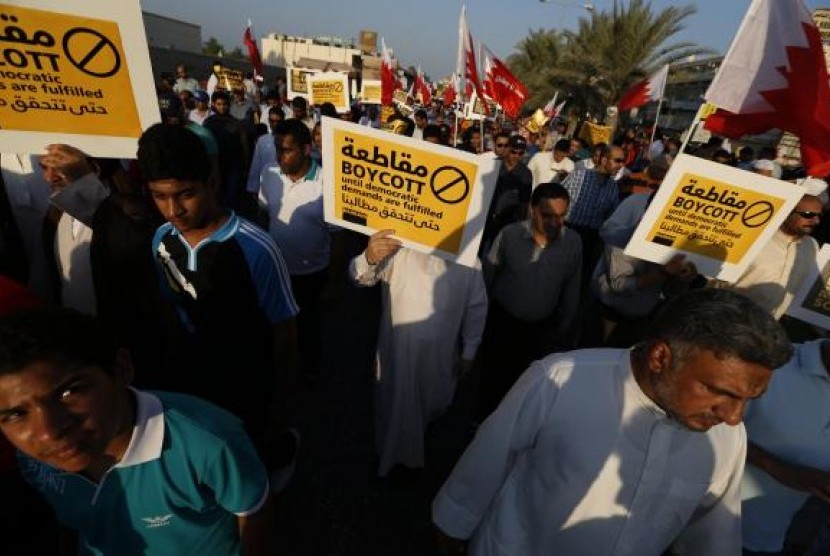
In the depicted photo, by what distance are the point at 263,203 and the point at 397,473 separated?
8.69 feet

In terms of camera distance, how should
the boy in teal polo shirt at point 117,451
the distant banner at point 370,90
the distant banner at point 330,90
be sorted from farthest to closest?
the distant banner at point 370,90, the distant banner at point 330,90, the boy in teal polo shirt at point 117,451

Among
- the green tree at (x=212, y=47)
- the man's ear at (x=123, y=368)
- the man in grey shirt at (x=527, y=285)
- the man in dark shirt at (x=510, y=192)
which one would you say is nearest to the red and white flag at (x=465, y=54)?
the man in dark shirt at (x=510, y=192)

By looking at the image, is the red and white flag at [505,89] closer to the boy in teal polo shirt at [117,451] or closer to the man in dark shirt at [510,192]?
the man in dark shirt at [510,192]

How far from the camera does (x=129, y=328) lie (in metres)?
2.34

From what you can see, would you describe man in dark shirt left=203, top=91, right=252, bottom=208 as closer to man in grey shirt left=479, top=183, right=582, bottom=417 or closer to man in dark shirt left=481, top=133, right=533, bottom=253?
man in dark shirt left=481, top=133, right=533, bottom=253

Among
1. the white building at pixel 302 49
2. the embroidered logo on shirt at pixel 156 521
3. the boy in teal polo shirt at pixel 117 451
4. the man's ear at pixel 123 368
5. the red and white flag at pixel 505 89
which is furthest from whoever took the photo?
the white building at pixel 302 49

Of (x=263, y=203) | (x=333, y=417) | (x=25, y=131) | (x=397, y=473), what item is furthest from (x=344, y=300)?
(x=25, y=131)

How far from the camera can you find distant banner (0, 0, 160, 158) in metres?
1.86

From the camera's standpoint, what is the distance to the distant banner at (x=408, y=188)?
86.0 inches

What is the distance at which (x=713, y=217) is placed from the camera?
268 cm

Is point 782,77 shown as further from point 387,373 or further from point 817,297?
point 387,373

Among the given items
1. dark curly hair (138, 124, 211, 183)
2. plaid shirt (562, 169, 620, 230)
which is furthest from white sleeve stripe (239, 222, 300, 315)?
plaid shirt (562, 169, 620, 230)

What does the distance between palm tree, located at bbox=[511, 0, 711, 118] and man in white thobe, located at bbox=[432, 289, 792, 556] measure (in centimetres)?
1877

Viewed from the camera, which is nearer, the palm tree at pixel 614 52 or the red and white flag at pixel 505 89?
the red and white flag at pixel 505 89
